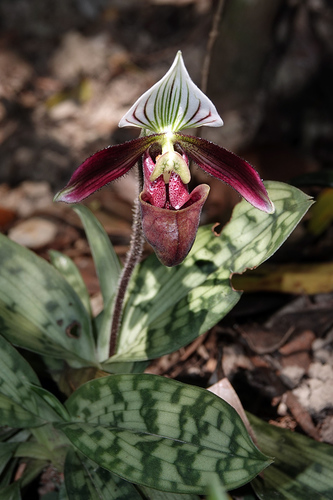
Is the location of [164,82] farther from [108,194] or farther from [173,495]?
[108,194]

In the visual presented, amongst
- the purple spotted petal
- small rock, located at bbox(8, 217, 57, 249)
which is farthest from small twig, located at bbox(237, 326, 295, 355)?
small rock, located at bbox(8, 217, 57, 249)

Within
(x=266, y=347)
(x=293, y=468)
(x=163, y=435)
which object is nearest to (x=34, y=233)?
(x=266, y=347)

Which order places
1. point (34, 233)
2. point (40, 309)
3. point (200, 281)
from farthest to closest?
1. point (34, 233)
2. point (40, 309)
3. point (200, 281)

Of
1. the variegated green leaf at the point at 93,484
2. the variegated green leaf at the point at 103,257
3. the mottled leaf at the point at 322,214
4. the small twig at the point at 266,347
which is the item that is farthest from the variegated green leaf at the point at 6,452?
the mottled leaf at the point at 322,214

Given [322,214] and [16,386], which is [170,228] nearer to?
[16,386]

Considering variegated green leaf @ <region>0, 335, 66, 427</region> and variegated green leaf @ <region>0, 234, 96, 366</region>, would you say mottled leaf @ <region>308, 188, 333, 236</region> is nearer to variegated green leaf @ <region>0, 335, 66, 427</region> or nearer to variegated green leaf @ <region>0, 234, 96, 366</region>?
variegated green leaf @ <region>0, 234, 96, 366</region>

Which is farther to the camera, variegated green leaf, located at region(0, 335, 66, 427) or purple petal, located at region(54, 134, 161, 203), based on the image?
variegated green leaf, located at region(0, 335, 66, 427)

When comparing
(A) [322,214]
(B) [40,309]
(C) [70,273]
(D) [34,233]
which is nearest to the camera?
(B) [40,309]
